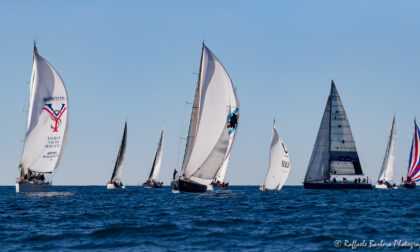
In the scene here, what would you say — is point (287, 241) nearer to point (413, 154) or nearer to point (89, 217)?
point (89, 217)

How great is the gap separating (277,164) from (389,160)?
33.3 metres

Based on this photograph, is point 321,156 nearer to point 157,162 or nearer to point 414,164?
point 414,164

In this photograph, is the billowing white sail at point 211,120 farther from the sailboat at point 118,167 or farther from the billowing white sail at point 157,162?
the billowing white sail at point 157,162

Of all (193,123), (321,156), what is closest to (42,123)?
(193,123)

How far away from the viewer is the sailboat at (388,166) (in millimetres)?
97750

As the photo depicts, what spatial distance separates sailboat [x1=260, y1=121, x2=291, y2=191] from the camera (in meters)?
75.0

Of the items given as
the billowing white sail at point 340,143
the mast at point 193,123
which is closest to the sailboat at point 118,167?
the billowing white sail at point 340,143

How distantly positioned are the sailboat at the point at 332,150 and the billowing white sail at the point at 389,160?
56.9ft

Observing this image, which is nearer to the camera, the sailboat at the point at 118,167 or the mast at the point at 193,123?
the mast at the point at 193,123

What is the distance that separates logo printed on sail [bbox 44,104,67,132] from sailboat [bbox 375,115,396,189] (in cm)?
5995

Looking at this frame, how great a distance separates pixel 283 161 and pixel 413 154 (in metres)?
29.3

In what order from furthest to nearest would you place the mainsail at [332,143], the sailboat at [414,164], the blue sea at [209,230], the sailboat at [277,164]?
the sailboat at [414,164] < the mainsail at [332,143] < the sailboat at [277,164] < the blue sea at [209,230]

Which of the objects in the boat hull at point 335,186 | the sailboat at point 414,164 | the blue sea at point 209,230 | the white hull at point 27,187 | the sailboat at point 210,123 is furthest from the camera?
the sailboat at point 414,164

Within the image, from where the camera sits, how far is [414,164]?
94125mm
